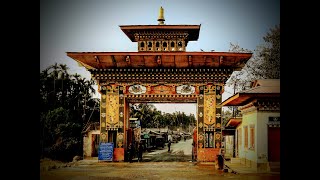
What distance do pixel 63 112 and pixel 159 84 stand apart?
1045 centimetres

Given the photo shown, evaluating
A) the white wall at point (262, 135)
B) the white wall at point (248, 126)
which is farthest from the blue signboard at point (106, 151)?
the white wall at point (262, 135)

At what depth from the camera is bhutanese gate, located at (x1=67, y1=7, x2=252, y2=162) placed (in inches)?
600

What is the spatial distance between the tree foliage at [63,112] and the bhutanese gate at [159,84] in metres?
3.00

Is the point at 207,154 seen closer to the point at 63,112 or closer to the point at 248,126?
the point at 248,126

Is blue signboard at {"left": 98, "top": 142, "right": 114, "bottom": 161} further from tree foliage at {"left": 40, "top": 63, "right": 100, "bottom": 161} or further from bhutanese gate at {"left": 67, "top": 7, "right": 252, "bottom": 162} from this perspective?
tree foliage at {"left": 40, "top": 63, "right": 100, "bottom": 161}

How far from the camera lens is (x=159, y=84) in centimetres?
1582

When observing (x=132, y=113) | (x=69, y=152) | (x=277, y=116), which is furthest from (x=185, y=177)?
(x=132, y=113)

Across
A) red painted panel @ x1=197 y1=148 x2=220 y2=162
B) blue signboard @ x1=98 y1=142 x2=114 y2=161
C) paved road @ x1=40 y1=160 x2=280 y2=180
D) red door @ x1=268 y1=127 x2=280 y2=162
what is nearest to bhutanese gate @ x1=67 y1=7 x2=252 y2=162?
red painted panel @ x1=197 y1=148 x2=220 y2=162

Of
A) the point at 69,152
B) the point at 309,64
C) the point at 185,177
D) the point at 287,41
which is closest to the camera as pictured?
the point at 309,64

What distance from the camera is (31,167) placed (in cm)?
701

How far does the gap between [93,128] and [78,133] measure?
12.6 ft

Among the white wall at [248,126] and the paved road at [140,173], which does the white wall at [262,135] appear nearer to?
the white wall at [248,126]

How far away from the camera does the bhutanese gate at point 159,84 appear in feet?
50.0

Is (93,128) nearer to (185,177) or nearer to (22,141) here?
(185,177)
